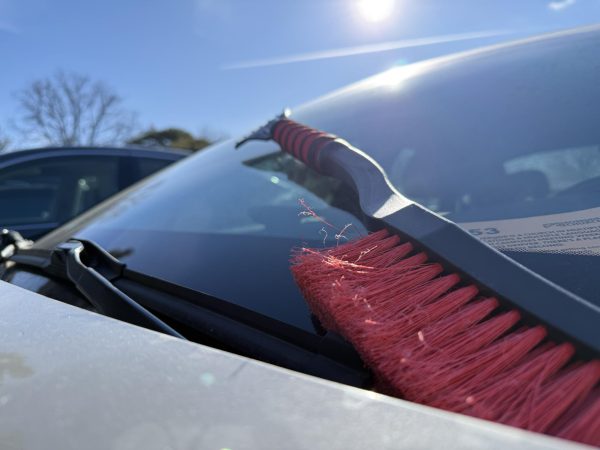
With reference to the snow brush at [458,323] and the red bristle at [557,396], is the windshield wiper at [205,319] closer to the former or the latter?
the snow brush at [458,323]

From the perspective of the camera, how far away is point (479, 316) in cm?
73

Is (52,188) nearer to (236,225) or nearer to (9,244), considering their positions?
(9,244)

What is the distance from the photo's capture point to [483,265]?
0.76 metres

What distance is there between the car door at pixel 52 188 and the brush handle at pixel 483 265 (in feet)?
13.3

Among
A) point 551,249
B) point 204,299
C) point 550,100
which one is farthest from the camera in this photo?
point 550,100

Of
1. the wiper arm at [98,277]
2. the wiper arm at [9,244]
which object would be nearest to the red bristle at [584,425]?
the wiper arm at [98,277]

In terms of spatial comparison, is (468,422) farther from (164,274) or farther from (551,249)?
(164,274)

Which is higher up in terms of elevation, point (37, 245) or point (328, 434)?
point (328, 434)

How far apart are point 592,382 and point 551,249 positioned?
15.6 inches

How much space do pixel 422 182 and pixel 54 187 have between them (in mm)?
4341

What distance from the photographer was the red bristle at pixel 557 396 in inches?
23.1

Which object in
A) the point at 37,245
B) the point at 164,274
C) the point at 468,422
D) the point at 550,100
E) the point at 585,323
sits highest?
the point at 550,100

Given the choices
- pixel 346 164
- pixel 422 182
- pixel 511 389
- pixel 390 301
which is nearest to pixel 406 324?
pixel 390 301

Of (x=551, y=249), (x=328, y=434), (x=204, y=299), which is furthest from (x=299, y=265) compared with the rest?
(x=551, y=249)
